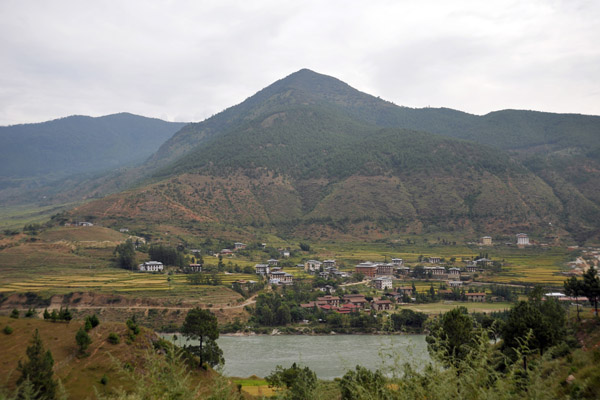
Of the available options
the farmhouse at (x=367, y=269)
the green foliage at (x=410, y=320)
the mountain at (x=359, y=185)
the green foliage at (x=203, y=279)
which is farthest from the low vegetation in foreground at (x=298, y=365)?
the mountain at (x=359, y=185)

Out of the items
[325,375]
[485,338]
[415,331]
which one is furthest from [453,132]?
[485,338]

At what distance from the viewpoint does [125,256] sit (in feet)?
195

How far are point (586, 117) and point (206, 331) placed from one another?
611 feet

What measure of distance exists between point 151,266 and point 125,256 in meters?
3.51

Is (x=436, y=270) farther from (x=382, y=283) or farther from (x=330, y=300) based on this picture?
(x=330, y=300)

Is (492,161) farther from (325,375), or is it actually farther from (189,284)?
(325,375)

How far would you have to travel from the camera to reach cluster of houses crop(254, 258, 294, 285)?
58.1 meters

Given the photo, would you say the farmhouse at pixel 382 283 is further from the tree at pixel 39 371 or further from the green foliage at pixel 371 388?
the green foliage at pixel 371 388

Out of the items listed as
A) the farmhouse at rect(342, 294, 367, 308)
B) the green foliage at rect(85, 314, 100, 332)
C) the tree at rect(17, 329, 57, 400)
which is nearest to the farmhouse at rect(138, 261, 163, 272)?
the farmhouse at rect(342, 294, 367, 308)

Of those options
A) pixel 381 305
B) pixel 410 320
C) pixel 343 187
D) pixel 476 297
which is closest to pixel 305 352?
pixel 410 320

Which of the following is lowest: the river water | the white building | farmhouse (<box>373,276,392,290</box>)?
the river water

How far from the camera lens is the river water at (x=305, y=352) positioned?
3134 centimetres

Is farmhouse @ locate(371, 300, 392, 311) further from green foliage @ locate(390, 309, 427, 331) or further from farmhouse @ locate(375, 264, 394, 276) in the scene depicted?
farmhouse @ locate(375, 264, 394, 276)

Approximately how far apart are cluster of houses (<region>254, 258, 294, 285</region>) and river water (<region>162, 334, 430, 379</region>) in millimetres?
15178
